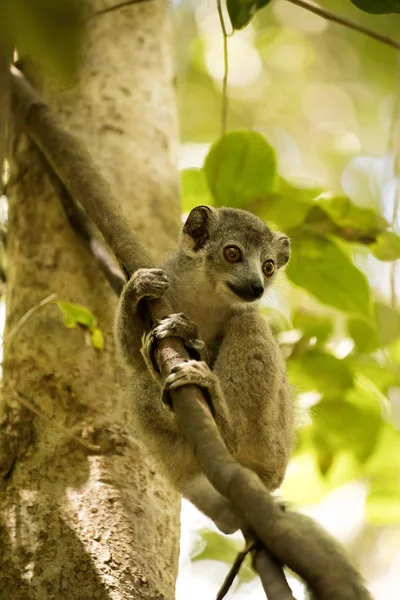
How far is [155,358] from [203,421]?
0.99 meters

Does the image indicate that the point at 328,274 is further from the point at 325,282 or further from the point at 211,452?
the point at 211,452

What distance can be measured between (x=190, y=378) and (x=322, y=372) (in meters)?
2.40

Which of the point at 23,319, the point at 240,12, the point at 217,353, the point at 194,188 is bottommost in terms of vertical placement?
the point at 217,353

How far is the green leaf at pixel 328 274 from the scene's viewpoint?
5250 mm

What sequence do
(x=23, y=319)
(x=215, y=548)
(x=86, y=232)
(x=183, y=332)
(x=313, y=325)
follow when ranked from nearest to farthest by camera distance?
(x=183, y=332) → (x=23, y=319) → (x=86, y=232) → (x=313, y=325) → (x=215, y=548)

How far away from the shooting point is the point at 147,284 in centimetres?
374

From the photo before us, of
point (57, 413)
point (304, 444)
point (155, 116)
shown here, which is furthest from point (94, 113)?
point (304, 444)

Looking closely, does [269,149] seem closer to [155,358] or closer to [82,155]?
[82,155]

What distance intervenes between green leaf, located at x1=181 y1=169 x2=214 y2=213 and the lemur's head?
0.96 m

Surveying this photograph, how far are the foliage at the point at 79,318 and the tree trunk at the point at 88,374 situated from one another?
0.28 ft

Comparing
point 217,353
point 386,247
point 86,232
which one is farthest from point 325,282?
Answer: point 86,232

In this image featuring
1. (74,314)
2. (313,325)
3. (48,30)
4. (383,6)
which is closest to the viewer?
(48,30)

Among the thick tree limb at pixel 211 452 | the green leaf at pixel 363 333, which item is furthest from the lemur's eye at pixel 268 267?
the thick tree limb at pixel 211 452

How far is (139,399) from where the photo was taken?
4.05 meters
